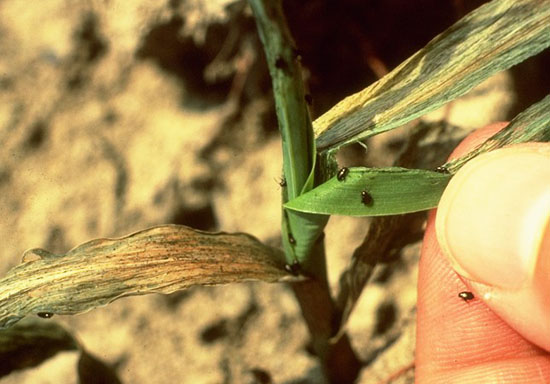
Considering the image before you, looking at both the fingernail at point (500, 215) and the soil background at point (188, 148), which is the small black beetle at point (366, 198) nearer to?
the fingernail at point (500, 215)

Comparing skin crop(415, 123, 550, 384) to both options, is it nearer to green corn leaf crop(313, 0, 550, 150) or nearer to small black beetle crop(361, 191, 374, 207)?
green corn leaf crop(313, 0, 550, 150)

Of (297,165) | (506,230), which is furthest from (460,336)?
(297,165)

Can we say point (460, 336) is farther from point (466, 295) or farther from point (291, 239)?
point (291, 239)

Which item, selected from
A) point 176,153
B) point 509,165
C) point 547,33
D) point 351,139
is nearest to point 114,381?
point 176,153

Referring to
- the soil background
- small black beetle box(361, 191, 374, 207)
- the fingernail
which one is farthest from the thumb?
the soil background

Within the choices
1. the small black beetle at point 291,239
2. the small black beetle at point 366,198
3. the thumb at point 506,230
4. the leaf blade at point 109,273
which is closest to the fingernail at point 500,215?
the thumb at point 506,230

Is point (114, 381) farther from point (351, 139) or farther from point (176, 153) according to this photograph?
point (351, 139)
